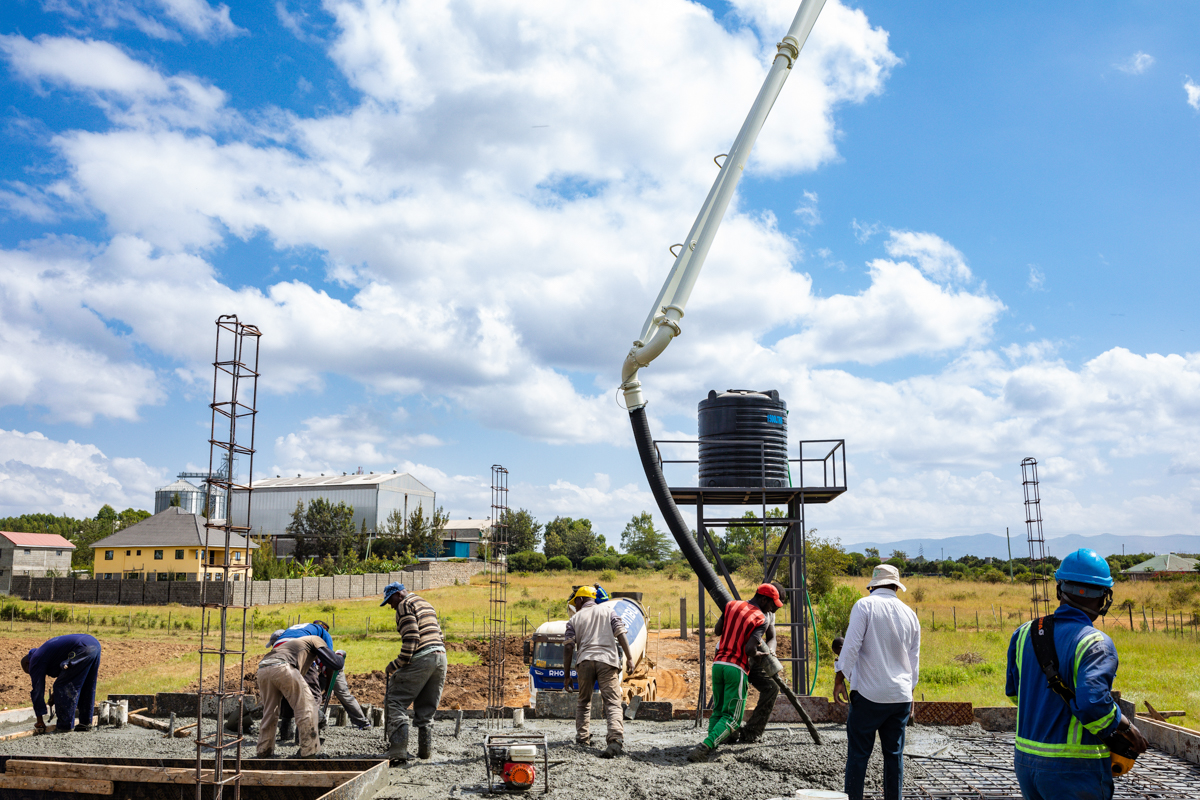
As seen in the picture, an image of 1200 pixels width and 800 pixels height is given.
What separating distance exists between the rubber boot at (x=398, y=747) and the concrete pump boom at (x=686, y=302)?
4789mm

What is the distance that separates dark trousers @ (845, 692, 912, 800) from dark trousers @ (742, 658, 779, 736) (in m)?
2.73

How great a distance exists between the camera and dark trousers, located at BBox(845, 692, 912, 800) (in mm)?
6711

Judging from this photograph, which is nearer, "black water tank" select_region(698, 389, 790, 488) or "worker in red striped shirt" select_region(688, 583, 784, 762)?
"worker in red striped shirt" select_region(688, 583, 784, 762)

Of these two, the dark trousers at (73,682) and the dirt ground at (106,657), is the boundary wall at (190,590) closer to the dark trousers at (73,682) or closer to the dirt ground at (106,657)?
the dirt ground at (106,657)

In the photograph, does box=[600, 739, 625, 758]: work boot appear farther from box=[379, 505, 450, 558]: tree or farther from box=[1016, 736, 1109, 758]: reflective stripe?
box=[379, 505, 450, 558]: tree

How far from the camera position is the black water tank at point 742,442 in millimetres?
13547

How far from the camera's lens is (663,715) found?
12.0 metres

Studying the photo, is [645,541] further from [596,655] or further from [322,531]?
[596,655]

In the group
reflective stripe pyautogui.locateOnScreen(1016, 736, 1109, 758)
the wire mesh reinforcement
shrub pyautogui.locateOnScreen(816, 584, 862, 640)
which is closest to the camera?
reflective stripe pyautogui.locateOnScreen(1016, 736, 1109, 758)

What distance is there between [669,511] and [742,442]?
2076mm

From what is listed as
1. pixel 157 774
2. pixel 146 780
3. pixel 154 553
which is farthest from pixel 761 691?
pixel 154 553

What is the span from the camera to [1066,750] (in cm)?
431

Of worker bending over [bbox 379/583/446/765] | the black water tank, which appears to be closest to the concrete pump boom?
the black water tank

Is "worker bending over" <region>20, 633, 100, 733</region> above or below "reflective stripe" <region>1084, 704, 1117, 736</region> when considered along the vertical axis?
below
